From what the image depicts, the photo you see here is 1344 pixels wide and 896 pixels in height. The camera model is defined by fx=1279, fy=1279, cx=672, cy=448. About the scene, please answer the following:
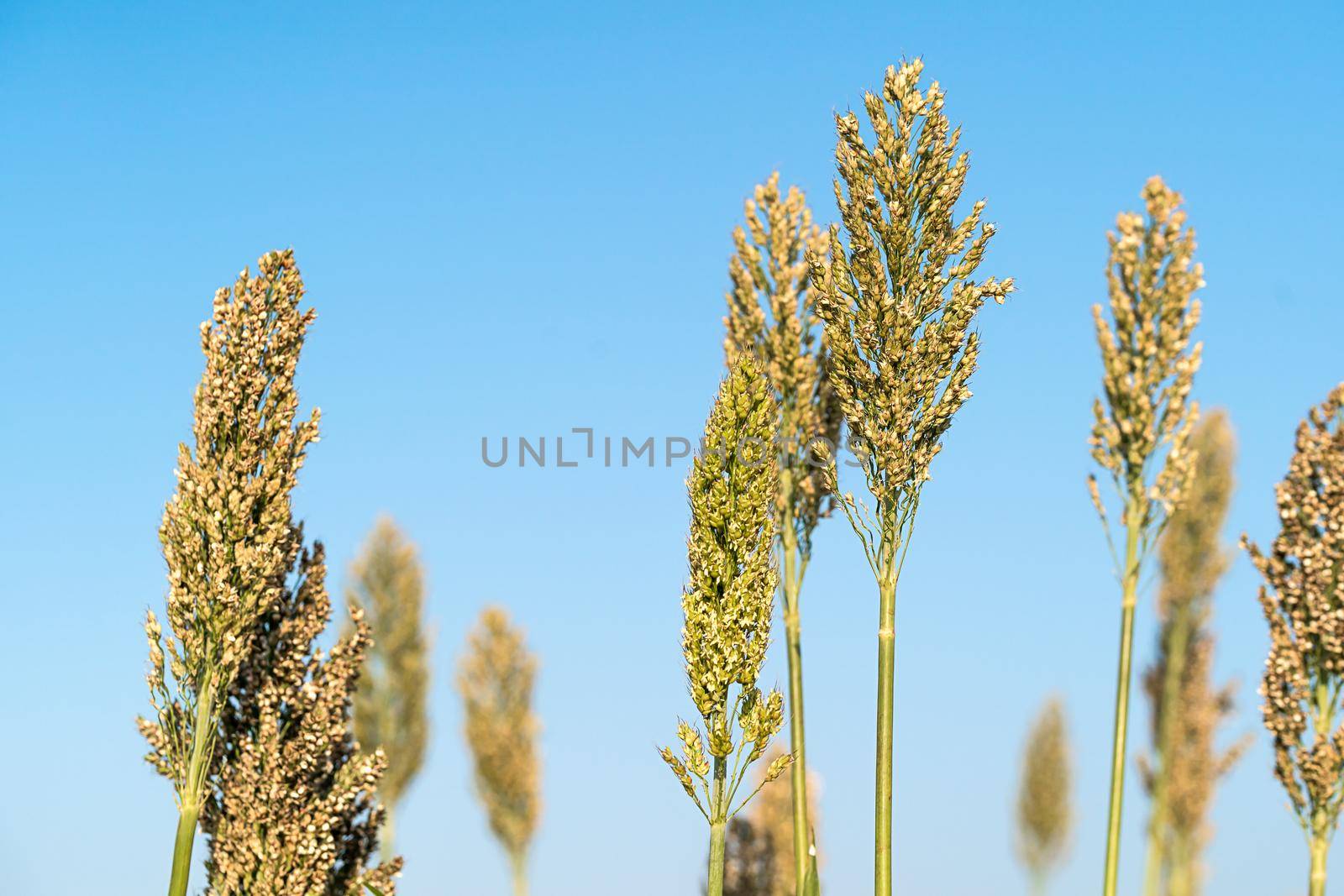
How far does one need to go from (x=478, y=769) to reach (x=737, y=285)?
21.3 meters

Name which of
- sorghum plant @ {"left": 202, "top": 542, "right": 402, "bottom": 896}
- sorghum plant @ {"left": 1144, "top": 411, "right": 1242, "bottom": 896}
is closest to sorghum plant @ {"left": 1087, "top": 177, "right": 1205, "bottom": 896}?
sorghum plant @ {"left": 202, "top": 542, "right": 402, "bottom": 896}

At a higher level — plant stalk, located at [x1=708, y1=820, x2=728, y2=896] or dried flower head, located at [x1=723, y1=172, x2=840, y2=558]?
dried flower head, located at [x1=723, y1=172, x2=840, y2=558]

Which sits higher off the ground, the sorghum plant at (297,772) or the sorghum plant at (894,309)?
the sorghum plant at (894,309)

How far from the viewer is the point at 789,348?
1772 centimetres

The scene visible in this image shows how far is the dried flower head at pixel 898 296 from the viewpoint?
1585 centimetres

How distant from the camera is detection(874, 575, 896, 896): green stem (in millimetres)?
14992

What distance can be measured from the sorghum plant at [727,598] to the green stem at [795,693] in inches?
41.1

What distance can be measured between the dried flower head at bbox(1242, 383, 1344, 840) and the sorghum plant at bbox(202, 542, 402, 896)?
11.4m

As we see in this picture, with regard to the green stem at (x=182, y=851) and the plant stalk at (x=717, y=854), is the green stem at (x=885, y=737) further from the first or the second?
the green stem at (x=182, y=851)

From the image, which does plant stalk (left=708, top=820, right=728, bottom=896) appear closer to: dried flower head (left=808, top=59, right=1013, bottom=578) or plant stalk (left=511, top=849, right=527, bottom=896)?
dried flower head (left=808, top=59, right=1013, bottom=578)

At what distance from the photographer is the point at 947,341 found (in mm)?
15945

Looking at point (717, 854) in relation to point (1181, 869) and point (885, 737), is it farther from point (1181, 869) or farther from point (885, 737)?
point (1181, 869)

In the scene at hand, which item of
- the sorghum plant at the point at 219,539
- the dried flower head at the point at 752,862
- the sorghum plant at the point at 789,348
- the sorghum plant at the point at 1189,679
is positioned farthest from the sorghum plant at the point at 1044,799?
the sorghum plant at the point at 219,539

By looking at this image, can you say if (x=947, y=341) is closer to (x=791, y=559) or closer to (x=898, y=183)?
(x=898, y=183)
